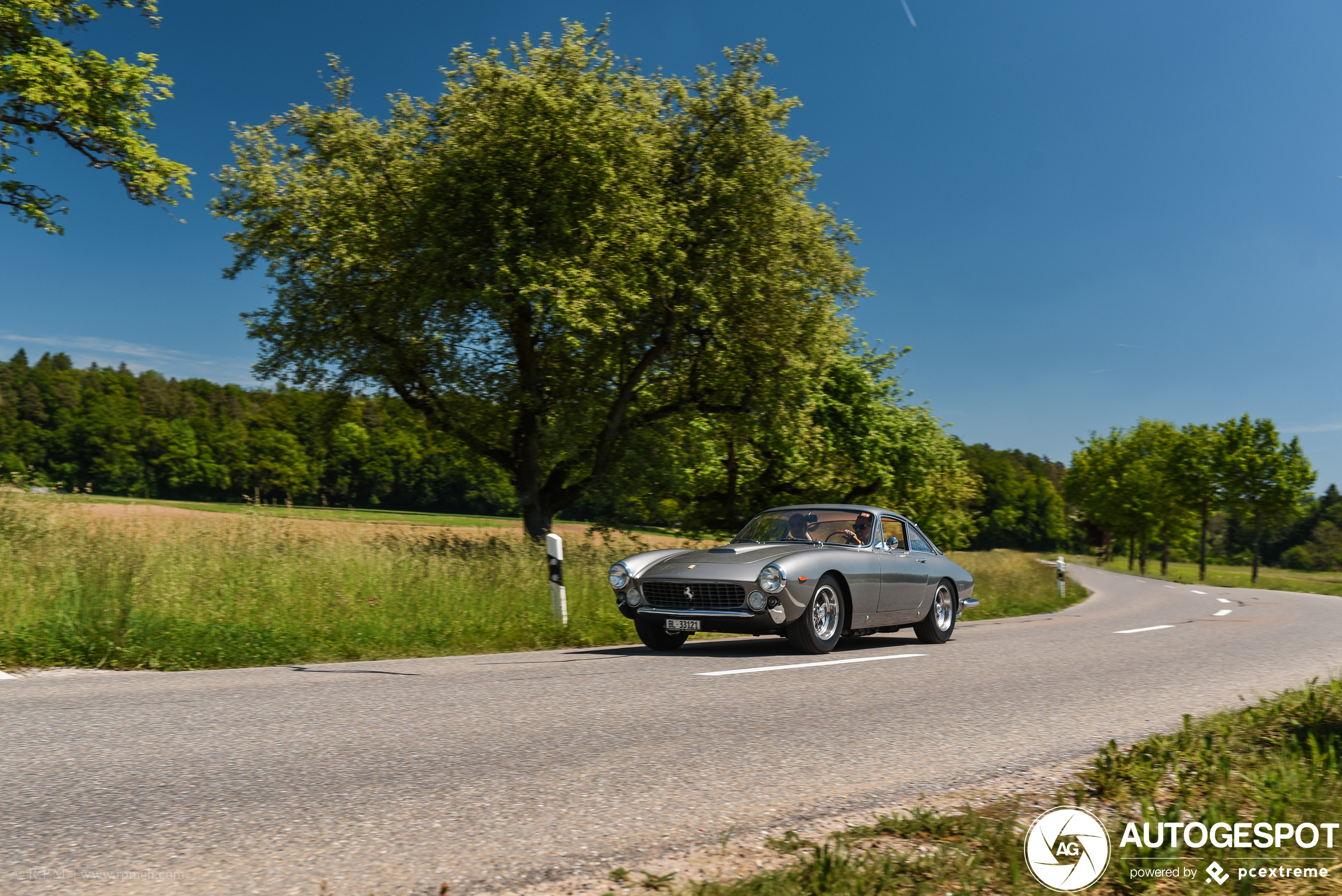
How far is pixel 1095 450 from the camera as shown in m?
75.6

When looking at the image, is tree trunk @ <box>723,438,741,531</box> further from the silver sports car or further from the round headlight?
the round headlight

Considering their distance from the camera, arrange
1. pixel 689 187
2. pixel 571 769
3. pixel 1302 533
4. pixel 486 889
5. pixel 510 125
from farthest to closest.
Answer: pixel 1302 533 → pixel 689 187 → pixel 510 125 → pixel 571 769 → pixel 486 889

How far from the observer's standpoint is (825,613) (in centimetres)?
915

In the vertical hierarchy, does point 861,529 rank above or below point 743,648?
above

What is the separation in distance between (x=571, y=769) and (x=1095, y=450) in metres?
79.7

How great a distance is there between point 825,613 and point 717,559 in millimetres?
1207

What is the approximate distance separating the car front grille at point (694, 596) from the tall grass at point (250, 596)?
56.1 inches

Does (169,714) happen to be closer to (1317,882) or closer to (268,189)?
(1317,882)

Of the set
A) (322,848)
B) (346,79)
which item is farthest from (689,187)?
(322,848)

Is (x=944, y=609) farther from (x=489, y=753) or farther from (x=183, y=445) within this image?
(x=183, y=445)

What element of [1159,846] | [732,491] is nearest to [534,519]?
[732,491]

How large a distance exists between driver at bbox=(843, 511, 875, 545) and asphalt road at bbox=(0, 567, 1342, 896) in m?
1.76

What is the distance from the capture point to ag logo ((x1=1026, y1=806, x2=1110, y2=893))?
2.96 m

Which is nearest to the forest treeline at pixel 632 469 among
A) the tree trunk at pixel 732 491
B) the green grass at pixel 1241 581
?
the tree trunk at pixel 732 491
